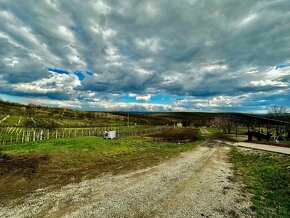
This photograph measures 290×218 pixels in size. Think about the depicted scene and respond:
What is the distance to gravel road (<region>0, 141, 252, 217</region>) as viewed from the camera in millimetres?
9109

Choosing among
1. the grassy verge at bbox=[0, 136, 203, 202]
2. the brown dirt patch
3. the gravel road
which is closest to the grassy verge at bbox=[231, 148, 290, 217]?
the gravel road

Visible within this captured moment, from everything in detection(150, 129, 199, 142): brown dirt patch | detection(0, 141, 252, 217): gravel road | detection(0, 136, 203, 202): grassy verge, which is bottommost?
detection(150, 129, 199, 142): brown dirt patch

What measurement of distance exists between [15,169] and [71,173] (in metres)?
5.02

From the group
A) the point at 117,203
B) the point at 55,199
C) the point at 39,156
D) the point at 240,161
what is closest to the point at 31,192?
the point at 55,199

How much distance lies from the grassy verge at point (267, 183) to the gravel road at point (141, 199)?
83cm

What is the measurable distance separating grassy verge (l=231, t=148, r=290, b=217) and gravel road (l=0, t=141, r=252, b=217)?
2.72 feet

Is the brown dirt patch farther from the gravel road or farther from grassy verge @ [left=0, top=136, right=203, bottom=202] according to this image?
the gravel road

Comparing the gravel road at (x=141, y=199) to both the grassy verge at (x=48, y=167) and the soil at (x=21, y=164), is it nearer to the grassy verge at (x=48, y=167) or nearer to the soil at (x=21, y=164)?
the grassy verge at (x=48, y=167)

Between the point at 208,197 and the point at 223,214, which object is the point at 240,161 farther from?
the point at 223,214

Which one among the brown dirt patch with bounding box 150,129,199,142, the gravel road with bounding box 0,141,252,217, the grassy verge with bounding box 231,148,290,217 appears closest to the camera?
the gravel road with bounding box 0,141,252,217

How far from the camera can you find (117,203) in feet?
33.2

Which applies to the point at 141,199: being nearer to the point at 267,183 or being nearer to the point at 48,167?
the point at 267,183

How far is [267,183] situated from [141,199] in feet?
31.7

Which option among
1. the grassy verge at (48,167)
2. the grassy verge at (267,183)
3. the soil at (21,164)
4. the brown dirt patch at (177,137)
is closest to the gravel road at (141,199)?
the grassy verge at (267,183)
